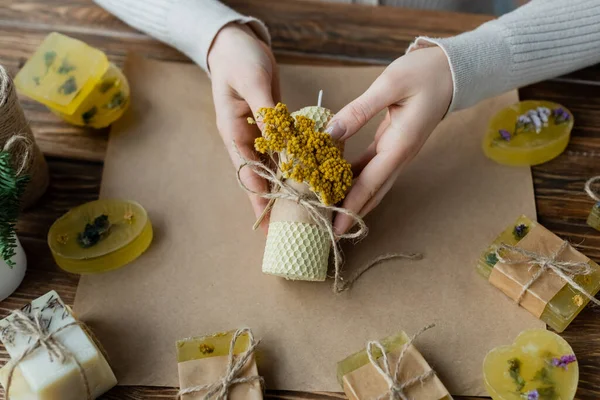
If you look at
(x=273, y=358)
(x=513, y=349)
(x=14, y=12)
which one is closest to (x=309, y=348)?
(x=273, y=358)

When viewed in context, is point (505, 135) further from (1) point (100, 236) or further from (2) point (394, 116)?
(1) point (100, 236)

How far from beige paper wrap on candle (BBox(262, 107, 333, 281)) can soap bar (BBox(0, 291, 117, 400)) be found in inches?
10.1

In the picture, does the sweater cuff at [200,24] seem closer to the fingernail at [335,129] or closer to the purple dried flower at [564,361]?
the fingernail at [335,129]

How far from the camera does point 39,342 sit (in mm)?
821

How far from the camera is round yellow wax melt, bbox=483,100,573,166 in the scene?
1.08m

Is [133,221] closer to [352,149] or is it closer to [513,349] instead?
[352,149]

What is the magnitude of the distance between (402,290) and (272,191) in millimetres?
237

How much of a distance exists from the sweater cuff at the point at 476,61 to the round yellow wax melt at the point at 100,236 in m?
0.51

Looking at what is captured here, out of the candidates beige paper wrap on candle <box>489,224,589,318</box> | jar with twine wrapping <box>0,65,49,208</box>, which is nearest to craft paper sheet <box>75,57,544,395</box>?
beige paper wrap on candle <box>489,224,589,318</box>

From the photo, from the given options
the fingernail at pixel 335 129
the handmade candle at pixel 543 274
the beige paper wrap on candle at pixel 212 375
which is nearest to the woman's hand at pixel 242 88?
the fingernail at pixel 335 129

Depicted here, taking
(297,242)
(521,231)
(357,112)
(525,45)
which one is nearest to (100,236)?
(297,242)

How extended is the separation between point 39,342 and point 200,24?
570 mm

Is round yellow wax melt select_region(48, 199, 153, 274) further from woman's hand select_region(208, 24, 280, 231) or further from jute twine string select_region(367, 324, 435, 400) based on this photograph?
jute twine string select_region(367, 324, 435, 400)

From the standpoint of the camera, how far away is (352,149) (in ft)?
3.70
